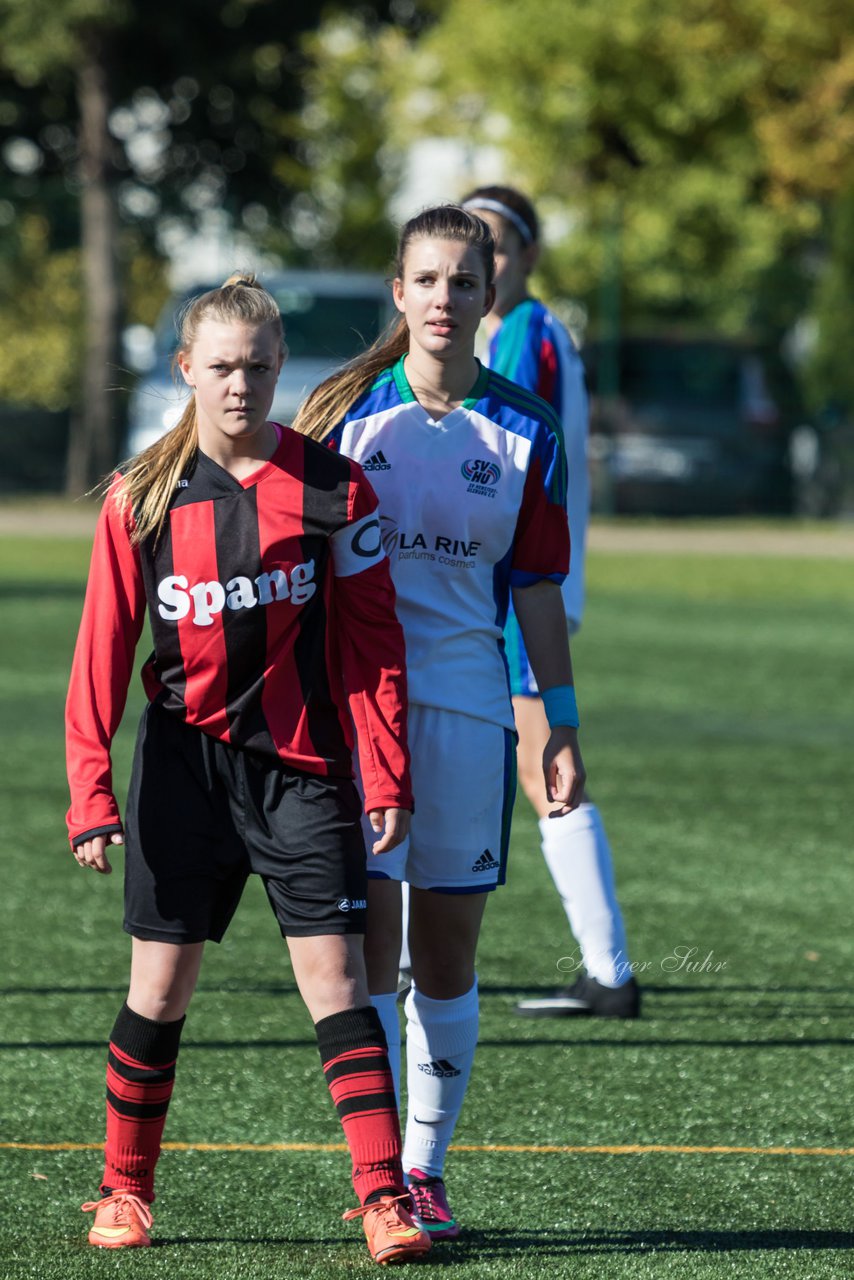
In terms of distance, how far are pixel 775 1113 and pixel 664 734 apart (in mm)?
6239

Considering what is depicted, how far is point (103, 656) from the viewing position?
3.48 metres

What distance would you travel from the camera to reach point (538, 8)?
93.8ft

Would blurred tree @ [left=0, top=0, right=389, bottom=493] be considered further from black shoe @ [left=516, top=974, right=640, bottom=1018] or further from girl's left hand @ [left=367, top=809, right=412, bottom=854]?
girl's left hand @ [left=367, top=809, right=412, bottom=854]

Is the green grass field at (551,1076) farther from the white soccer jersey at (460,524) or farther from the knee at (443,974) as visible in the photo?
the white soccer jersey at (460,524)

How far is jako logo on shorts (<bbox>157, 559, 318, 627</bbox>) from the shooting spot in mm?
3424

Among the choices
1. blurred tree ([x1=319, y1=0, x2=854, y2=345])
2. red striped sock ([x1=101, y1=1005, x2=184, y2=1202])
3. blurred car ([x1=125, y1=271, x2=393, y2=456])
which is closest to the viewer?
red striped sock ([x1=101, y1=1005, x2=184, y2=1202])

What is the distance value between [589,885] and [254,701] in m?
2.08

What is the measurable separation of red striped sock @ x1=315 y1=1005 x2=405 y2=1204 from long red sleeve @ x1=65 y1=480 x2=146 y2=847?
52cm

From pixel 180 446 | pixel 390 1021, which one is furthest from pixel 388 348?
pixel 390 1021

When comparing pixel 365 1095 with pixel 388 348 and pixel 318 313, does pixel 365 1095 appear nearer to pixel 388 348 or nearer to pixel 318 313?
pixel 388 348

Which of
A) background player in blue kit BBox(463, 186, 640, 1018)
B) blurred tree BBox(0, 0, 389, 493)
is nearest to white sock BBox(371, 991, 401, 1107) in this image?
background player in blue kit BBox(463, 186, 640, 1018)

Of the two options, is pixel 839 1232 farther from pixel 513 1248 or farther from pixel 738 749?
pixel 738 749

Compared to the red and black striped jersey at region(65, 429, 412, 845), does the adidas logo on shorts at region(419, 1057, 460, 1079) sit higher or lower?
lower

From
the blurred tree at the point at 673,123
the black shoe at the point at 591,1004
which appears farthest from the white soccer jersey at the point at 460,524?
the blurred tree at the point at 673,123
